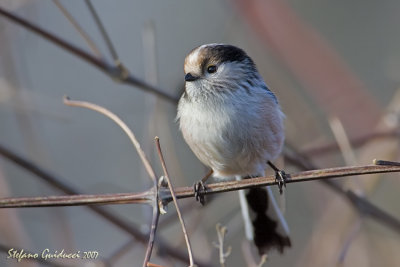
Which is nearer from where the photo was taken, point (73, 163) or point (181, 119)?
point (181, 119)

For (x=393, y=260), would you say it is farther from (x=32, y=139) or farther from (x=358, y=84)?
(x=32, y=139)

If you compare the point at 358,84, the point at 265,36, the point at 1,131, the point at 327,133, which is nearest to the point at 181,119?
the point at 265,36

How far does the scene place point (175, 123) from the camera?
3436mm

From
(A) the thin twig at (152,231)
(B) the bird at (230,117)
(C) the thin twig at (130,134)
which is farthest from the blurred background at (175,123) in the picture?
(A) the thin twig at (152,231)

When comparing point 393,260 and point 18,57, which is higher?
point 18,57

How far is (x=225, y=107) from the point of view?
270 cm

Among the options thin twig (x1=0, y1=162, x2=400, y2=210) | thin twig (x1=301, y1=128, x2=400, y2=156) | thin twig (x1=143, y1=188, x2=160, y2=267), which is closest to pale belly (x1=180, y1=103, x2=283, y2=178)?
thin twig (x1=301, y1=128, x2=400, y2=156)

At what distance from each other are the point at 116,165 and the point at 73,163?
42 centimetres

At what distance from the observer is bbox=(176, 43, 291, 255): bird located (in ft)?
8.81

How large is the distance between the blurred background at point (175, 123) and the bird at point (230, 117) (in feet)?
0.62

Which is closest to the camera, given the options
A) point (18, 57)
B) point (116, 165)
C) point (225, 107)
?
point (225, 107)

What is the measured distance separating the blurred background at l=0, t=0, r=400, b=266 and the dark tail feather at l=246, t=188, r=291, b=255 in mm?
82

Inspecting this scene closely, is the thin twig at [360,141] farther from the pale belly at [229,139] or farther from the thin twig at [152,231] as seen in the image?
the thin twig at [152,231]

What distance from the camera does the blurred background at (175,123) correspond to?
3.10m
